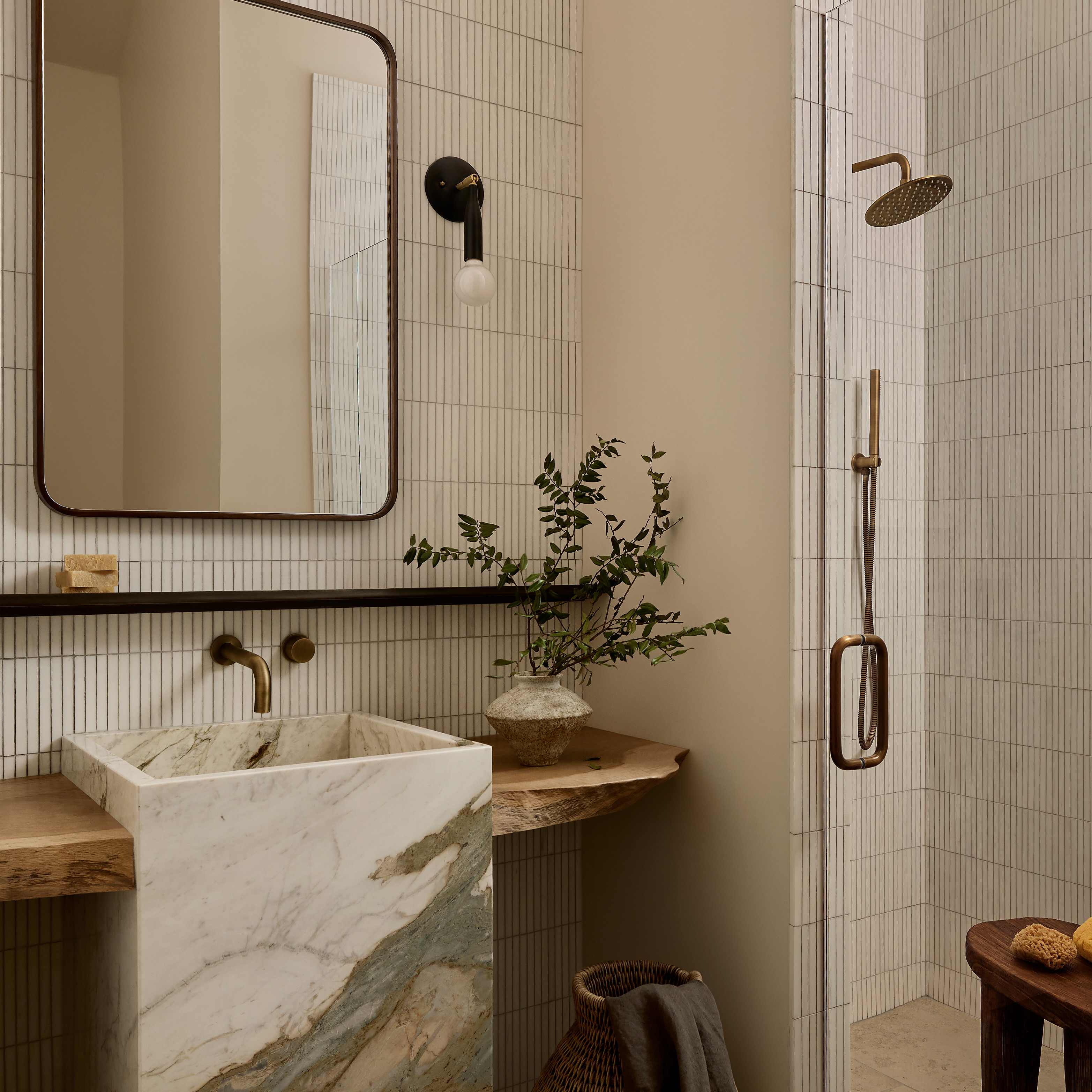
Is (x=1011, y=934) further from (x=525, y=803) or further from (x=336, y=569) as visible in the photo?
(x=336, y=569)

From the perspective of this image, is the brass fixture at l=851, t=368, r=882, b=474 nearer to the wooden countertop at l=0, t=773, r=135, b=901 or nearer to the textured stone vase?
the textured stone vase

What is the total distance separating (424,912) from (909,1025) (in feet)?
2.36

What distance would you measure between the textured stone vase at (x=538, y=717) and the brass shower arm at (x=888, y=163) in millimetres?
945

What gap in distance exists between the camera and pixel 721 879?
1.56 metres

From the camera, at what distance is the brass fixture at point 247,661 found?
1412 mm

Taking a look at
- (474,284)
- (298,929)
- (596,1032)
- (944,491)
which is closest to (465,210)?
(474,284)

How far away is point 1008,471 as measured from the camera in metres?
1.21

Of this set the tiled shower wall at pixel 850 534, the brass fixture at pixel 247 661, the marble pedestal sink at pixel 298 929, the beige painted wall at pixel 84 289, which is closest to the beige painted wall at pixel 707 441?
the tiled shower wall at pixel 850 534

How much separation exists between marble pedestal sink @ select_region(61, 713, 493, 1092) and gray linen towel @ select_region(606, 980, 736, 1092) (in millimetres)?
196

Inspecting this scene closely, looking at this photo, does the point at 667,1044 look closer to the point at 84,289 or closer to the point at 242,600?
the point at 242,600

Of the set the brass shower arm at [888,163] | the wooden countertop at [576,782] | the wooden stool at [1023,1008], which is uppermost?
the brass shower arm at [888,163]

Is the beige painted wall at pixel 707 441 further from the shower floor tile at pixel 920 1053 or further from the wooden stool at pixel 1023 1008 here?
the wooden stool at pixel 1023 1008

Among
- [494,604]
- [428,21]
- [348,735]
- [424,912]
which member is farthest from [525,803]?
[428,21]

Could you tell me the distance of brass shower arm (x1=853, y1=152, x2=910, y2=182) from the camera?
4.32 ft
